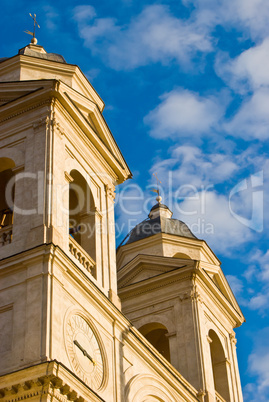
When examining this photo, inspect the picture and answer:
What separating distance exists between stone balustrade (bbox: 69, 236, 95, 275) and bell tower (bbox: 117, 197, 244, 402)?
25.4 ft

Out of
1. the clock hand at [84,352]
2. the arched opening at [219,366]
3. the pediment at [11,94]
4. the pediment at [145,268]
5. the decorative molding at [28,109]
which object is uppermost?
the pediment at [11,94]

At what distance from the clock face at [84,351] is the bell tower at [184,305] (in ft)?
26.9

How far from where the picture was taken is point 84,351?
22.2m

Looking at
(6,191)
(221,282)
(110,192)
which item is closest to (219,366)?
(221,282)

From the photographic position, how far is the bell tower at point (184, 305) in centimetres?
3162

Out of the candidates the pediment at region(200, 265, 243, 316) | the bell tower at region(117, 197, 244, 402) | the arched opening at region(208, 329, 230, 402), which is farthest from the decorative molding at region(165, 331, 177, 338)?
the pediment at region(200, 265, 243, 316)

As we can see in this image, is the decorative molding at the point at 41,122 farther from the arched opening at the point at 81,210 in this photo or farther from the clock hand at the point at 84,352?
the clock hand at the point at 84,352

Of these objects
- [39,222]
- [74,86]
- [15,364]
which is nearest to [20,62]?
[74,86]

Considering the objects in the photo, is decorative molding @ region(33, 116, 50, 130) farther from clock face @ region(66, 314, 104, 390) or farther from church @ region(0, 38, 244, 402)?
clock face @ region(66, 314, 104, 390)

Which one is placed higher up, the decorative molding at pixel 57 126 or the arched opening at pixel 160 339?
the decorative molding at pixel 57 126

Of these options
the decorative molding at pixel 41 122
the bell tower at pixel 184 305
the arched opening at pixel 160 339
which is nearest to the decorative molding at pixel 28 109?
the decorative molding at pixel 41 122

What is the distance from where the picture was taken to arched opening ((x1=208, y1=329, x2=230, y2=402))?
33031 mm

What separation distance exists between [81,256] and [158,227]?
487 inches

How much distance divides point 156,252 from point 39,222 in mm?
13147
